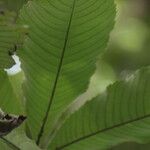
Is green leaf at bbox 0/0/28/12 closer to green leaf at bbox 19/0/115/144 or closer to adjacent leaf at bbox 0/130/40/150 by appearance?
green leaf at bbox 19/0/115/144

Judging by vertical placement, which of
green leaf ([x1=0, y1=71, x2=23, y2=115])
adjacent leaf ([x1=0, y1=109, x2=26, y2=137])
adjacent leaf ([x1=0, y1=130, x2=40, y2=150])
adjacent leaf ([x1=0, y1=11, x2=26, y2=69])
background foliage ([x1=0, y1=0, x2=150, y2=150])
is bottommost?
background foliage ([x1=0, y1=0, x2=150, y2=150])

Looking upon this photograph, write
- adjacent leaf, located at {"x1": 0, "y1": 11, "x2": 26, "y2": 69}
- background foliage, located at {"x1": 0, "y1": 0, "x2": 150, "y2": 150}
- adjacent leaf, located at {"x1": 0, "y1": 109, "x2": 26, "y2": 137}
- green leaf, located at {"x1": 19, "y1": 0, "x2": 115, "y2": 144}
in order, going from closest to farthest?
adjacent leaf, located at {"x1": 0, "y1": 109, "x2": 26, "y2": 137} → adjacent leaf, located at {"x1": 0, "y1": 11, "x2": 26, "y2": 69} → green leaf, located at {"x1": 19, "y1": 0, "x2": 115, "y2": 144} → background foliage, located at {"x1": 0, "y1": 0, "x2": 150, "y2": 150}

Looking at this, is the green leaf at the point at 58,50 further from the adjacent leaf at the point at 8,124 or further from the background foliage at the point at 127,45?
the background foliage at the point at 127,45

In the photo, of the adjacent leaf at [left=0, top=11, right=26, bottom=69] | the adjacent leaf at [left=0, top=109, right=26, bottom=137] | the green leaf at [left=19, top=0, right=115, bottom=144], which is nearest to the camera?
the adjacent leaf at [left=0, top=109, right=26, bottom=137]

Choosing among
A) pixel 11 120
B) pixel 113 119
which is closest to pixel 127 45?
pixel 113 119

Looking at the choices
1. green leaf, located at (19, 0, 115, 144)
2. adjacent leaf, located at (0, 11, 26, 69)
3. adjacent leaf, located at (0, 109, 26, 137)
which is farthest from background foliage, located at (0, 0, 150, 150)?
adjacent leaf, located at (0, 109, 26, 137)

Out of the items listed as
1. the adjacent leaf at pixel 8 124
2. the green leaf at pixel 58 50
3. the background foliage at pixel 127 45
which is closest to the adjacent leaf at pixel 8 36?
the green leaf at pixel 58 50

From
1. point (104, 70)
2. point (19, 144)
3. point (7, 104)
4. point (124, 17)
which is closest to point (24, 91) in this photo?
point (7, 104)
